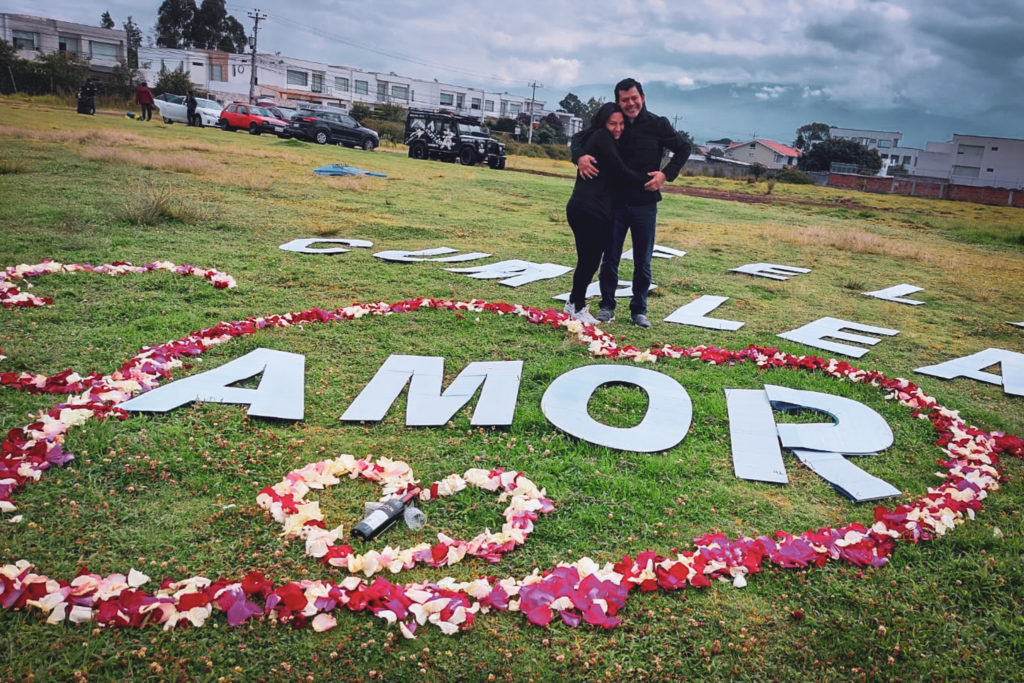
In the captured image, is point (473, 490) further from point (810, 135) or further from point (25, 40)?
point (810, 135)

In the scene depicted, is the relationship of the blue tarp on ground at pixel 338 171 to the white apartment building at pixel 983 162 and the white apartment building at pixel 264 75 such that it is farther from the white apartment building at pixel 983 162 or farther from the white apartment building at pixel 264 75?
the white apartment building at pixel 983 162

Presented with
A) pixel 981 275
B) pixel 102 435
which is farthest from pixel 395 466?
pixel 981 275

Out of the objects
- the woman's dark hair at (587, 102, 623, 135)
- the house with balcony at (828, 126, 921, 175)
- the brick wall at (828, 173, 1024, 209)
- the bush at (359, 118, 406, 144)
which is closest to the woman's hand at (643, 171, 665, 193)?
the woman's dark hair at (587, 102, 623, 135)

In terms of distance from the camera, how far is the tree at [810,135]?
337 feet

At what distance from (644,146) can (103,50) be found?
231ft

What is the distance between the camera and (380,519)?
2.89 metres

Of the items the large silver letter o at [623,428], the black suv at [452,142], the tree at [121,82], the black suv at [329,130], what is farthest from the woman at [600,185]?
the tree at [121,82]

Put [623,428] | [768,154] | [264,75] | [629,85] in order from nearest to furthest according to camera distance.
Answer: [623,428], [629,85], [264,75], [768,154]

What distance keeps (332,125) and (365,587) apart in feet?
95.8

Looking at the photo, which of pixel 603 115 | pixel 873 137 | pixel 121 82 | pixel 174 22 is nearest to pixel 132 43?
pixel 174 22

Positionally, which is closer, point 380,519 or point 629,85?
point 380,519

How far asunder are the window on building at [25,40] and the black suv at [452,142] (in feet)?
82.0

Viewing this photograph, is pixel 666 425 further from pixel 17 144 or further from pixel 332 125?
pixel 332 125

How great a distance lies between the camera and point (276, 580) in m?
2.56
